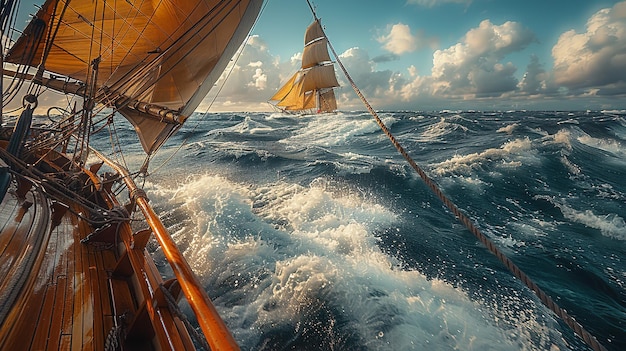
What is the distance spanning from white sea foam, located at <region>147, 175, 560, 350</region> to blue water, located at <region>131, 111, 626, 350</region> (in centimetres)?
3

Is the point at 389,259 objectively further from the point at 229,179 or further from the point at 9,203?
the point at 229,179

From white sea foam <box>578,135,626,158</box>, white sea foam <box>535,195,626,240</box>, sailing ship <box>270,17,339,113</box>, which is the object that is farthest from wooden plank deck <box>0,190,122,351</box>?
sailing ship <box>270,17,339,113</box>

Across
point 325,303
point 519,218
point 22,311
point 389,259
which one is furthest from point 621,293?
point 22,311

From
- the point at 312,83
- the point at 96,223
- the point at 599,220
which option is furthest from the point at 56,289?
the point at 312,83

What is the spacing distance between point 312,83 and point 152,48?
5607 cm

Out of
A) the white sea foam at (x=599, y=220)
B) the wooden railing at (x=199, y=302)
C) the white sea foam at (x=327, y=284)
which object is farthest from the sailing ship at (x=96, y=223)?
the white sea foam at (x=599, y=220)

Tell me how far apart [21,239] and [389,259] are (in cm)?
595

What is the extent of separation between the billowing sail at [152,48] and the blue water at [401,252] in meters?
3.24

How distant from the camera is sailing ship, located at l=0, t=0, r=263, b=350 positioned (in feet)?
7.04

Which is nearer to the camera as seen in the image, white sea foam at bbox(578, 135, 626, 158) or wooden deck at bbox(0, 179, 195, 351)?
wooden deck at bbox(0, 179, 195, 351)

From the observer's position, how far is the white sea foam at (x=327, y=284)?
414cm

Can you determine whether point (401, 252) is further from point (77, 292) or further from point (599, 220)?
point (599, 220)

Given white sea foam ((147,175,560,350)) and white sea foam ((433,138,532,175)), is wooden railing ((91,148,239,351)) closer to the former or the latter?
white sea foam ((147,175,560,350))

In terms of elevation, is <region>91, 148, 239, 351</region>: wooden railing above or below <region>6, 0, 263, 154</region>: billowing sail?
below
